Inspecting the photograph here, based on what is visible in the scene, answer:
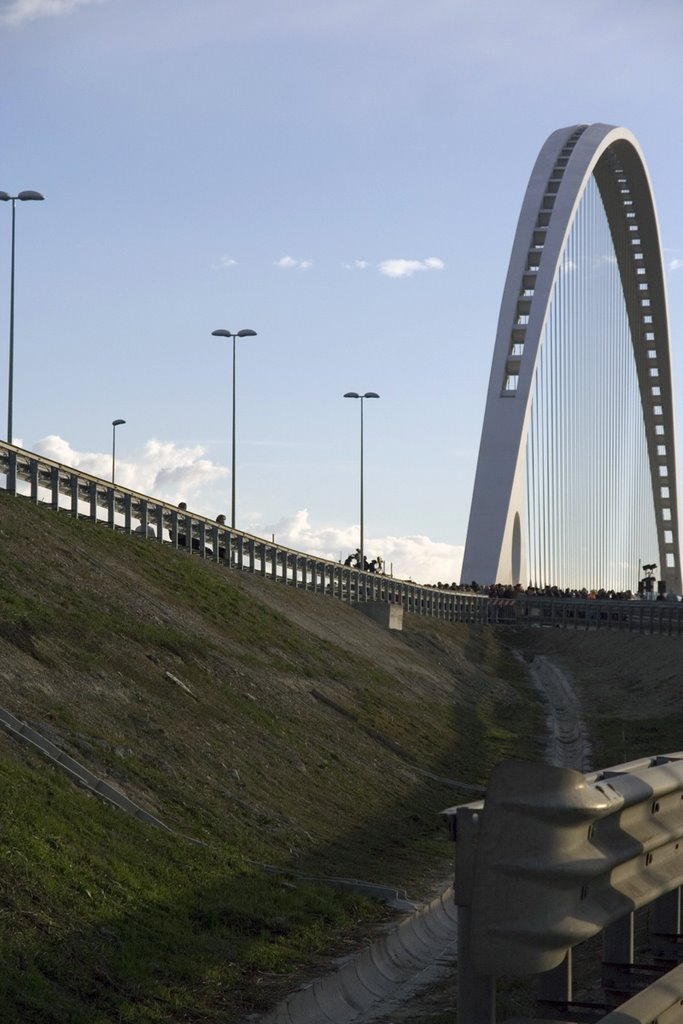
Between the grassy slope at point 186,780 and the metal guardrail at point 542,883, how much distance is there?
4.99 m

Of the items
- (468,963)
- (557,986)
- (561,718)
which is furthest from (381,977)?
(561,718)

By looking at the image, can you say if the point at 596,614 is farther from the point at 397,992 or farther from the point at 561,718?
the point at 397,992

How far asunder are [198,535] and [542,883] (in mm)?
36703

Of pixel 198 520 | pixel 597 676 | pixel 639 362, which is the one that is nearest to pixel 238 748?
pixel 198 520

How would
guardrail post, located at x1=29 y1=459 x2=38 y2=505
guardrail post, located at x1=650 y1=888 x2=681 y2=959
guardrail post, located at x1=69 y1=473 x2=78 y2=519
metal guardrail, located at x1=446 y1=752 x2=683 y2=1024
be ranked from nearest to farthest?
metal guardrail, located at x1=446 y1=752 x2=683 y2=1024, guardrail post, located at x1=650 y1=888 x2=681 y2=959, guardrail post, located at x1=29 y1=459 x2=38 y2=505, guardrail post, located at x1=69 y1=473 x2=78 y2=519

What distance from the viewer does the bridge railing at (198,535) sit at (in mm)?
34125

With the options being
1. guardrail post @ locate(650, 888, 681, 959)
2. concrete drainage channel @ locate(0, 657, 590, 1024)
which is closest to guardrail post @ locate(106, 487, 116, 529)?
concrete drainage channel @ locate(0, 657, 590, 1024)

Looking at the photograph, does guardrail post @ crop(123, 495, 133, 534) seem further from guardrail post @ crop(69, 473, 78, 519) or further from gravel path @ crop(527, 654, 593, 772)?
gravel path @ crop(527, 654, 593, 772)

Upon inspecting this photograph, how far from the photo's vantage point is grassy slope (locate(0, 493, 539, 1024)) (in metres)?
12.2

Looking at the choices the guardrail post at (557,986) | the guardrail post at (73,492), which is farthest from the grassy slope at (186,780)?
the guardrail post at (557,986)

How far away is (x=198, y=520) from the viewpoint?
1676 inches

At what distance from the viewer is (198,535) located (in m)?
42.5

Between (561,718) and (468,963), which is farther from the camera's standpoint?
(561,718)

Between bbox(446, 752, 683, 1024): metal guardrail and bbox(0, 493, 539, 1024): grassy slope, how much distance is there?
4987mm
